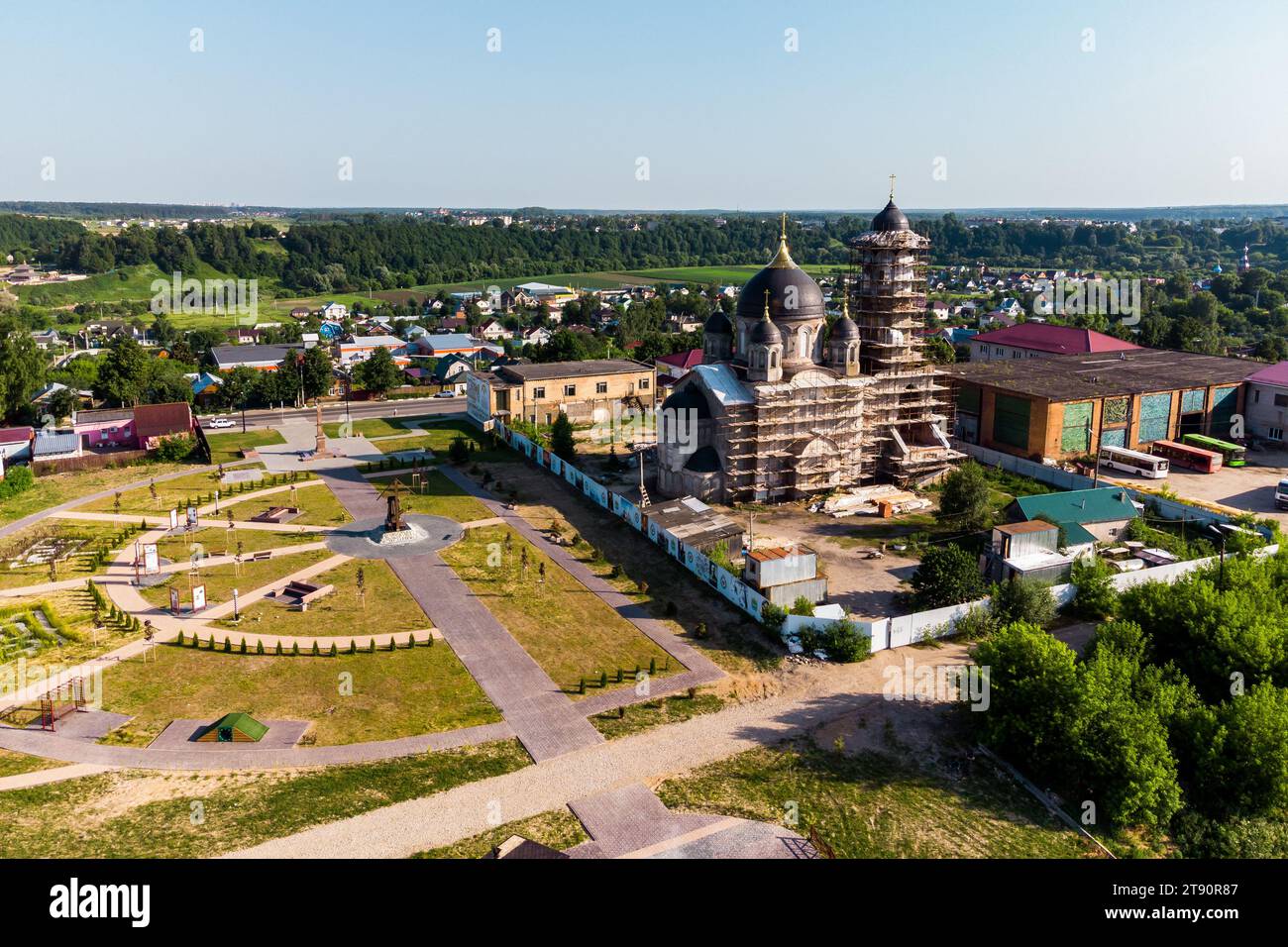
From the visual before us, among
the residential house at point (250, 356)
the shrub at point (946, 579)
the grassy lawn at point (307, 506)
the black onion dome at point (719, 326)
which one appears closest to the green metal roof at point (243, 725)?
the grassy lawn at point (307, 506)

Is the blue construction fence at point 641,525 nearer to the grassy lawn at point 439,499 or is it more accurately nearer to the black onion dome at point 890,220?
the grassy lawn at point 439,499

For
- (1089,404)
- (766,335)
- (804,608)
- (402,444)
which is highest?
(766,335)

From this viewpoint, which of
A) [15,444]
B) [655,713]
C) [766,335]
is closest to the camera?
[655,713]

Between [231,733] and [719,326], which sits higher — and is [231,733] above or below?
below

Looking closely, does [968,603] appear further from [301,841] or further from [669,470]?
[301,841]

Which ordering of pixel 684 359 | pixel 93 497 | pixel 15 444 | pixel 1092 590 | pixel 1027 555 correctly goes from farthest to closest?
pixel 684 359 → pixel 15 444 → pixel 93 497 → pixel 1027 555 → pixel 1092 590

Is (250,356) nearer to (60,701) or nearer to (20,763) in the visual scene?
(60,701)

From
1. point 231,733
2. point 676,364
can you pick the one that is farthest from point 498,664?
point 676,364
